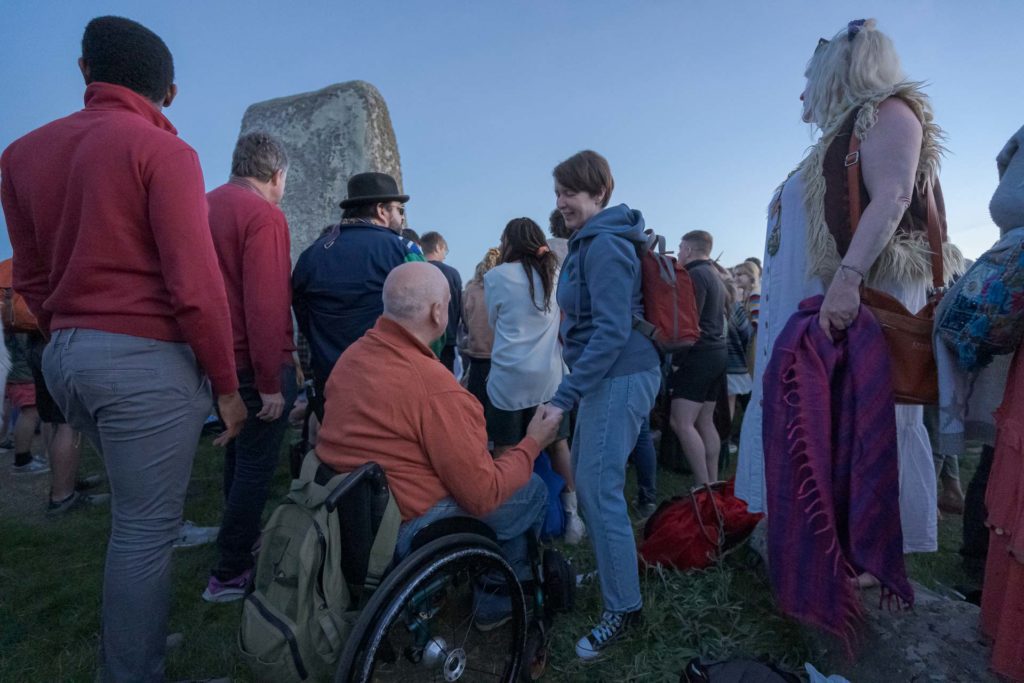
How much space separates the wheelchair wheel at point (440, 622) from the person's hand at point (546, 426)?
1.27 feet

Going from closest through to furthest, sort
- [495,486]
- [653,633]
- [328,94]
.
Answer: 1. [495,486]
2. [653,633]
3. [328,94]

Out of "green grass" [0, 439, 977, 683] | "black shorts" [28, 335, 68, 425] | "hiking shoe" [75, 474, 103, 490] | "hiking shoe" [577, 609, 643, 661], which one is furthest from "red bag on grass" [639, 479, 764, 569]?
"hiking shoe" [75, 474, 103, 490]

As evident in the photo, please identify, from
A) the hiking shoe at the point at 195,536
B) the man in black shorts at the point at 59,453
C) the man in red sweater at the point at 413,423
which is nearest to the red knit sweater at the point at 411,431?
the man in red sweater at the point at 413,423

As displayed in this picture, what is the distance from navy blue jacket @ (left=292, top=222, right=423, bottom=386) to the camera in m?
2.66

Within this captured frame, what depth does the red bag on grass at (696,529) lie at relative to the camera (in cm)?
240

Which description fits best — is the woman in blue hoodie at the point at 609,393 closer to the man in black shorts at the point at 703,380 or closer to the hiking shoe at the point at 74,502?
the man in black shorts at the point at 703,380

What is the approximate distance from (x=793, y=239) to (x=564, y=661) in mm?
1740

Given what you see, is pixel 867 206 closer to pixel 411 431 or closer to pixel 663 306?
pixel 663 306

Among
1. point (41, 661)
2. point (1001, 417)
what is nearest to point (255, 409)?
point (41, 661)

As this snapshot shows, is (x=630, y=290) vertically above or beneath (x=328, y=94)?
beneath

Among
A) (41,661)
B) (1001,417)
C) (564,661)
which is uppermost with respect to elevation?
(1001,417)

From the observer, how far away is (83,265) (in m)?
1.57

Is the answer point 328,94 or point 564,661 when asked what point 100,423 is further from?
point 328,94

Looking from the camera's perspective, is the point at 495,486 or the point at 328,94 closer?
the point at 495,486
